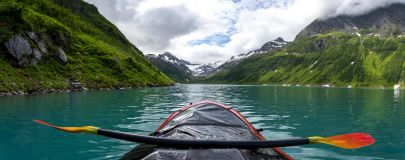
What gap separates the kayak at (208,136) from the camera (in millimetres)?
6613

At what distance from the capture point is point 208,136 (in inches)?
341

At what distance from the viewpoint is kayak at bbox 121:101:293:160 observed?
6.61 metres

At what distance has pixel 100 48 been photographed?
150m

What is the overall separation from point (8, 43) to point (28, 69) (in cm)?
861

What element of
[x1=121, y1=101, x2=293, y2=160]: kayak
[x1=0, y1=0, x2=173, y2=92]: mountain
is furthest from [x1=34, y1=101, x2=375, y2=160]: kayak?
[x1=0, y1=0, x2=173, y2=92]: mountain

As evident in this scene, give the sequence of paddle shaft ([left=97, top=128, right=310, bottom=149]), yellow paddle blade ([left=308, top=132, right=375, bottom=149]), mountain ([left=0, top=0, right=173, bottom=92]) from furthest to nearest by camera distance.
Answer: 1. mountain ([left=0, top=0, right=173, bottom=92])
2. yellow paddle blade ([left=308, top=132, right=375, bottom=149])
3. paddle shaft ([left=97, top=128, right=310, bottom=149])

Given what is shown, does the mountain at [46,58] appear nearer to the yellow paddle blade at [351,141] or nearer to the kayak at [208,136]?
the kayak at [208,136]

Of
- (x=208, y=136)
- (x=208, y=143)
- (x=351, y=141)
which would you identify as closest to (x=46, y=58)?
(x=208, y=136)

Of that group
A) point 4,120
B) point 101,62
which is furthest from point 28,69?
point 4,120

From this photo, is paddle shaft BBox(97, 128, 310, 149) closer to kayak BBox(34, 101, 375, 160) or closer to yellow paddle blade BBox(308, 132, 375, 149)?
kayak BBox(34, 101, 375, 160)

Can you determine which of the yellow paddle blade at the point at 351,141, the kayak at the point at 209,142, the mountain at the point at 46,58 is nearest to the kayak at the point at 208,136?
the kayak at the point at 209,142

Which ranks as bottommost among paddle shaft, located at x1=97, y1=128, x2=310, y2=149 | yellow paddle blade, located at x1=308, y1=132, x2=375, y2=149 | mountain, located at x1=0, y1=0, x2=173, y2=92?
yellow paddle blade, located at x1=308, y1=132, x2=375, y2=149

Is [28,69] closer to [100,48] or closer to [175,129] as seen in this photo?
[100,48]

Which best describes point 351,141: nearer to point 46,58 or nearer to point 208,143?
point 208,143
